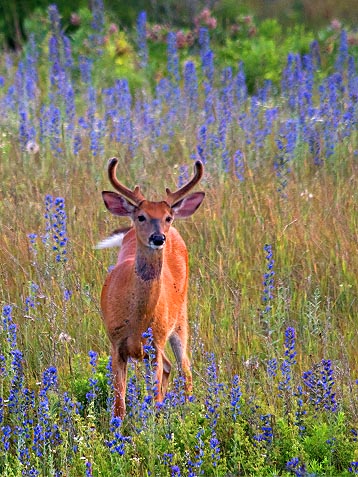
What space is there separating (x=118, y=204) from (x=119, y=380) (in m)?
0.81

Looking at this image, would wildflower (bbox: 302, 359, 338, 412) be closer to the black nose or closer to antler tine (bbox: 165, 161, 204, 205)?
the black nose

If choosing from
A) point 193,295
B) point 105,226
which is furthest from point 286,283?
point 105,226

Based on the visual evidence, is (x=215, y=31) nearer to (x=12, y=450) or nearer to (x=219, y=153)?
(x=219, y=153)

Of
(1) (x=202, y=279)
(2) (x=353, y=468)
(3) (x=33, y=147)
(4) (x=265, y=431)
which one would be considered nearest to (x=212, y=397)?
(4) (x=265, y=431)

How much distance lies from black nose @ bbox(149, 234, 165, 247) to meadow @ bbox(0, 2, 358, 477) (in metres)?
0.41

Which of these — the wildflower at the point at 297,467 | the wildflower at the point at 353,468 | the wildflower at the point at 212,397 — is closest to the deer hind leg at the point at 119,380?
the wildflower at the point at 212,397

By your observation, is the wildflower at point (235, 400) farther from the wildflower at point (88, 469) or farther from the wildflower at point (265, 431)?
the wildflower at point (88, 469)

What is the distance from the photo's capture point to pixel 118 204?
179 inches

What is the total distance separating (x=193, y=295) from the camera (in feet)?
17.6

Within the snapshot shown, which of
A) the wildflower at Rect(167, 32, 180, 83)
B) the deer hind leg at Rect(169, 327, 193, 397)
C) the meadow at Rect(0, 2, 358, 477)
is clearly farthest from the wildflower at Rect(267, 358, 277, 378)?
the wildflower at Rect(167, 32, 180, 83)

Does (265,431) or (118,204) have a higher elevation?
(118,204)

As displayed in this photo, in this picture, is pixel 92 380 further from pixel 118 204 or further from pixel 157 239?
pixel 118 204

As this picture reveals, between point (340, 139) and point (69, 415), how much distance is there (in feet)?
12.6

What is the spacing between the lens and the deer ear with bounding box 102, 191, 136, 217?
177 inches
